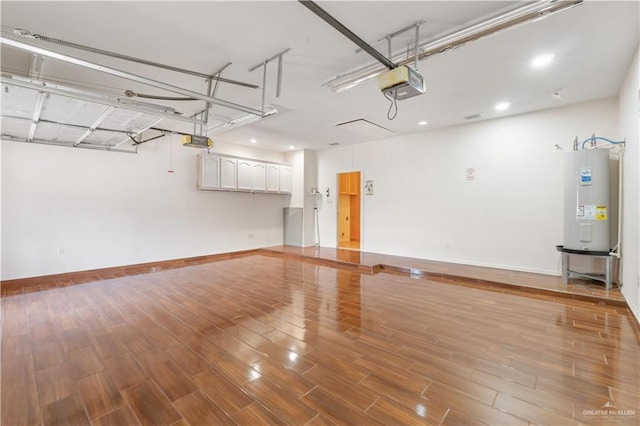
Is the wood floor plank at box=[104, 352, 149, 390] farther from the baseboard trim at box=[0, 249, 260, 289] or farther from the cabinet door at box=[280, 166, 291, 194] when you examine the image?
the cabinet door at box=[280, 166, 291, 194]

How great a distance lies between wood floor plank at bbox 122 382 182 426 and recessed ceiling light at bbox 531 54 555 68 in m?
4.77

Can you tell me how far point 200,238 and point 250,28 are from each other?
5.45 metres

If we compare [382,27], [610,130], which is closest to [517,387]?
[382,27]

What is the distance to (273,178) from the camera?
8.12 metres

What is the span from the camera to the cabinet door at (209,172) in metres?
6.71

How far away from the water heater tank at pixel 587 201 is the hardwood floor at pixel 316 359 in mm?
1038

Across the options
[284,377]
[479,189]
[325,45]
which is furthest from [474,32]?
[479,189]

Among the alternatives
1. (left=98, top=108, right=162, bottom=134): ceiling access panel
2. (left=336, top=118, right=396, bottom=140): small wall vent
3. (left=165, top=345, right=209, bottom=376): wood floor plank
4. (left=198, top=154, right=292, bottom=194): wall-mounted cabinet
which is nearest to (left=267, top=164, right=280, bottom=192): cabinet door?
(left=198, top=154, right=292, bottom=194): wall-mounted cabinet

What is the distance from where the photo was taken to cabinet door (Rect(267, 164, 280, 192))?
801 centimetres

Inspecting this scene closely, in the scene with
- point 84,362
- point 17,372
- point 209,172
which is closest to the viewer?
point 17,372

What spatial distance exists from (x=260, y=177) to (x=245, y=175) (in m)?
0.46

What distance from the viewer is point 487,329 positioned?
117 inches

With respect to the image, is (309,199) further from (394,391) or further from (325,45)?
(394,391)

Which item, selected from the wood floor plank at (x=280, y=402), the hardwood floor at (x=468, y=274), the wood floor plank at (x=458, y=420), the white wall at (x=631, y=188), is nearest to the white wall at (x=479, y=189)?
the hardwood floor at (x=468, y=274)
